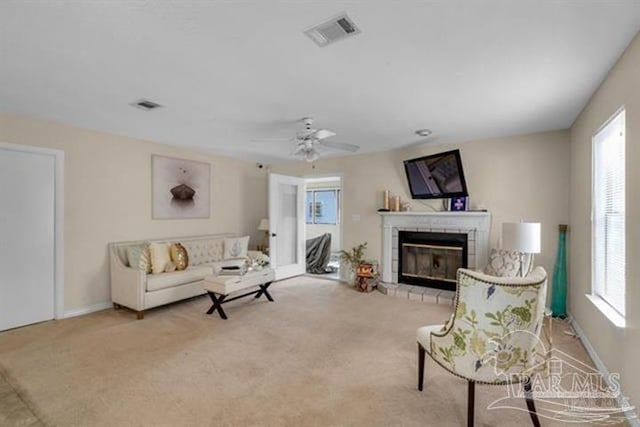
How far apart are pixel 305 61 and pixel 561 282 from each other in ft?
13.1

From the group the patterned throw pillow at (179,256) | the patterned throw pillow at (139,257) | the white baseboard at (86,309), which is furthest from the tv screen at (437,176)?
the white baseboard at (86,309)

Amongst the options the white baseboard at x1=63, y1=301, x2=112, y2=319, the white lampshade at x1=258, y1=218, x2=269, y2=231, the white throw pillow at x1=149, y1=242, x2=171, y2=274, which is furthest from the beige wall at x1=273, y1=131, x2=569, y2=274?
the white baseboard at x1=63, y1=301, x2=112, y2=319

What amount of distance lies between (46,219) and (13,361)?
165cm

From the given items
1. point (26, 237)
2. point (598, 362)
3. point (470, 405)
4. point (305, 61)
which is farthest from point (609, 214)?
point (26, 237)

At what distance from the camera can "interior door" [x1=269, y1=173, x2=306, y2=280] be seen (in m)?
5.60

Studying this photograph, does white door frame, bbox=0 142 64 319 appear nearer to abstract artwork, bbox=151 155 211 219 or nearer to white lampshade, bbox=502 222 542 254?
abstract artwork, bbox=151 155 211 219

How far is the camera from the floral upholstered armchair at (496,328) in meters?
1.67

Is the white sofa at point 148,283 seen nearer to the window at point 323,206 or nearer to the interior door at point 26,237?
the interior door at point 26,237

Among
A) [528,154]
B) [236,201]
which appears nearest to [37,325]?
[236,201]

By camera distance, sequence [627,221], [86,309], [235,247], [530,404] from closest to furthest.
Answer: [530,404] → [627,221] → [86,309] → [235,247]

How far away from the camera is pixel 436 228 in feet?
15.7

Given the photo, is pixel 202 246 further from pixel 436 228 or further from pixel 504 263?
pixel 504 263

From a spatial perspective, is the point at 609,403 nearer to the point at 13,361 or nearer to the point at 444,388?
the point at 444,388

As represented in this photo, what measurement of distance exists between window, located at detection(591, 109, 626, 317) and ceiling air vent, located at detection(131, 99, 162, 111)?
3874 mm
